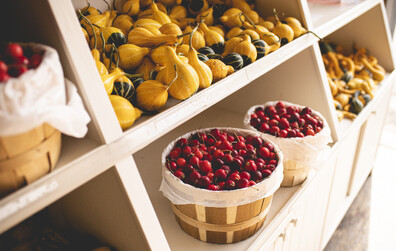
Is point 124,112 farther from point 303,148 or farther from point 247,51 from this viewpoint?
point 303,148

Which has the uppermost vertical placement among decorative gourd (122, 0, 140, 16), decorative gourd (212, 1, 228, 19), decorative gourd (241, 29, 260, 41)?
decorative gourd (122, 0, 140, 16)

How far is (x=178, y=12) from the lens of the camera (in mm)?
1248

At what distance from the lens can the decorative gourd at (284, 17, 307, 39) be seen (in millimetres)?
1220

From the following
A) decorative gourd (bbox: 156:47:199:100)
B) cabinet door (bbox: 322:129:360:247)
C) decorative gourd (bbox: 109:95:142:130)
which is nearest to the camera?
decorative gourd (bbox: 109:95:142:130)

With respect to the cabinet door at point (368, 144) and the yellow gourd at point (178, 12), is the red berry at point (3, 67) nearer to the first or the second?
the yellow gourd at point (178, 12)

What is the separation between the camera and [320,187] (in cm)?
155

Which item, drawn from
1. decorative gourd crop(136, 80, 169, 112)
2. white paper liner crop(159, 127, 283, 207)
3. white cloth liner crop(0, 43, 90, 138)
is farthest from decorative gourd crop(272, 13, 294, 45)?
white cloth liner crop(0, 43, 90, 138)

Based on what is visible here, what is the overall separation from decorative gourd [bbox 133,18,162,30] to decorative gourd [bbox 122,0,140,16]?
0.15m

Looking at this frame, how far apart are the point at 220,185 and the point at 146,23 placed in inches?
21.8

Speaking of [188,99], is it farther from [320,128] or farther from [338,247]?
[338,247]

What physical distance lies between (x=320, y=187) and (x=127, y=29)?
1128 millimetres

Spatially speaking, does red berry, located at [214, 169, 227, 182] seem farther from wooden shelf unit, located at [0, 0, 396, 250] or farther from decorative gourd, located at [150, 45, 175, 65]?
decorative gourd, located at [150, 45, 175, 65]

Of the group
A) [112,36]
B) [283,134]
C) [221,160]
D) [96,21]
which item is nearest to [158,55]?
[112,36]

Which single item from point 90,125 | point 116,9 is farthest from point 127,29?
point 90,125
